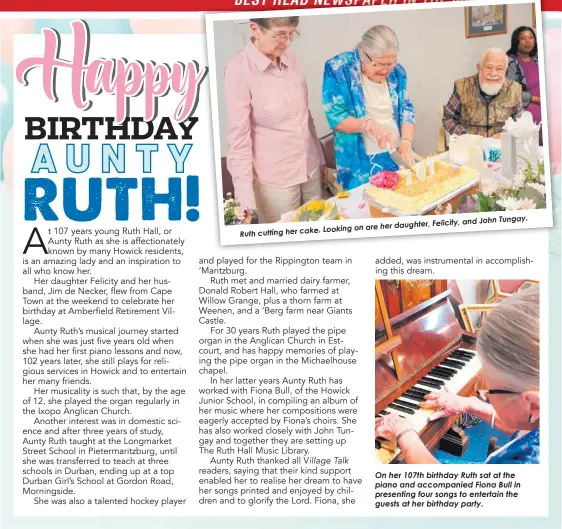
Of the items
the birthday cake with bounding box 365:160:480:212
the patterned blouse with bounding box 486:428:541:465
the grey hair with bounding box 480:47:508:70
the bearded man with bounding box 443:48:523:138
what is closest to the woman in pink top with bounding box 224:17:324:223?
the birthday cake with bounding box 365:160:480:212

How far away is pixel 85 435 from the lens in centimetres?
248

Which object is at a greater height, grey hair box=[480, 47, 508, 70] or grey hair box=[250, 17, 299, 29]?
grey hair box=[250, 17, 299, 29]

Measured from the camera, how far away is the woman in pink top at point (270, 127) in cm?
241

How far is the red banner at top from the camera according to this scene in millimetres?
2424

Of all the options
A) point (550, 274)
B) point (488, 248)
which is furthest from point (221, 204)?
point (550, 274)

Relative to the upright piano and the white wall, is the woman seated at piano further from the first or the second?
the white wall

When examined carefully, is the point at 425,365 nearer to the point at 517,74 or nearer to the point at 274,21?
the point at 517,74

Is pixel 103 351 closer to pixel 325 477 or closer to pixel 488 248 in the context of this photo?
pixel 325 477

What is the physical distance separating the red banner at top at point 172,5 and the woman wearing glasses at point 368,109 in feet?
0.44

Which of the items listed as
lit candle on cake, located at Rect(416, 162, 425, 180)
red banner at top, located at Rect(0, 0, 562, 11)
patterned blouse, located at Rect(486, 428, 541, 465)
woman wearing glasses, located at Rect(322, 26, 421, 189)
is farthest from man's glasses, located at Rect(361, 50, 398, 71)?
patterned blouse, located at Rect(486, 428, 541, 465)

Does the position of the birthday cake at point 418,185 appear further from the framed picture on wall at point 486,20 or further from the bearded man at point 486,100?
the framed picture on wall at point 486,20

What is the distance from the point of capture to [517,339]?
2.47 metres

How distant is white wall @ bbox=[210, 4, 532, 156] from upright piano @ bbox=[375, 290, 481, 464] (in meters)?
0.49

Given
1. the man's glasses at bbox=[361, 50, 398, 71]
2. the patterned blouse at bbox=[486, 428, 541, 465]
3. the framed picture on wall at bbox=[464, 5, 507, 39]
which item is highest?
the framed picture on wall at bbox=[464, 5, 507, 39]
